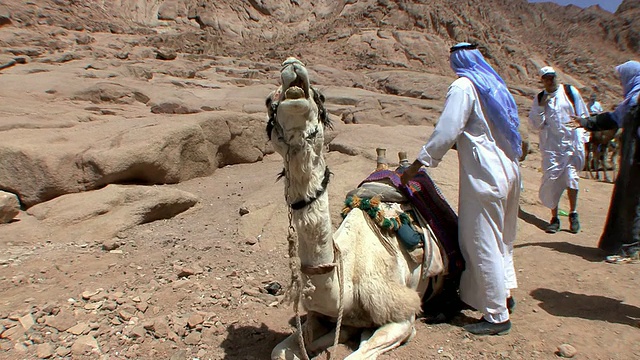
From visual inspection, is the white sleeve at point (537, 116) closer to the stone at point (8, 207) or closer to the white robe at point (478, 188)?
the white robe at point (478, 188)

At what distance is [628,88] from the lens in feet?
13.2

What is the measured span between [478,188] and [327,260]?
46.9 inches

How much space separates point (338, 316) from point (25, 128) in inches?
196

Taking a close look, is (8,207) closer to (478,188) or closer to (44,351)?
(44,351)

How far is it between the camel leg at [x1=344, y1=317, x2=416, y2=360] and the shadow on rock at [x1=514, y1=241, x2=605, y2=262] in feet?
8.46

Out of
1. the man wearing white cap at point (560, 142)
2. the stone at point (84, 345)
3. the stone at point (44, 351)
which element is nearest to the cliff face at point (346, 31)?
the man wearing white cap at point (560, 142)

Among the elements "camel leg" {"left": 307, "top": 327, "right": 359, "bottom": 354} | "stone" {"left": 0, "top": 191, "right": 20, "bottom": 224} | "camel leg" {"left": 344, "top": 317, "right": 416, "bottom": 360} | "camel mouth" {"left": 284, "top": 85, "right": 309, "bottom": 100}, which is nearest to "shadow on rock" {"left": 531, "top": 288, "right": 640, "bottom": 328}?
"camel leg" {"left": 344, "top": 317, "right": 416, "bottom": 360}

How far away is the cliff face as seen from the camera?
2239 centimetres

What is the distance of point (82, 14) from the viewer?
2344 centimetres

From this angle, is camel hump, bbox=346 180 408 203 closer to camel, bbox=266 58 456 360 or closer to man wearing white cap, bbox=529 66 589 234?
camel, bbox=266 58 456 360

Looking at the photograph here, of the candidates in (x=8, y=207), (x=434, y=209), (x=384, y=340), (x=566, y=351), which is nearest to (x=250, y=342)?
(x=384, y=340)

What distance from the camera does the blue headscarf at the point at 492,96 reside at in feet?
9.91

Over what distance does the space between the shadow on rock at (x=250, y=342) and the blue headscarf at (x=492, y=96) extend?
194cm

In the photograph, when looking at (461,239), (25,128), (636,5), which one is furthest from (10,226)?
(636,5)
